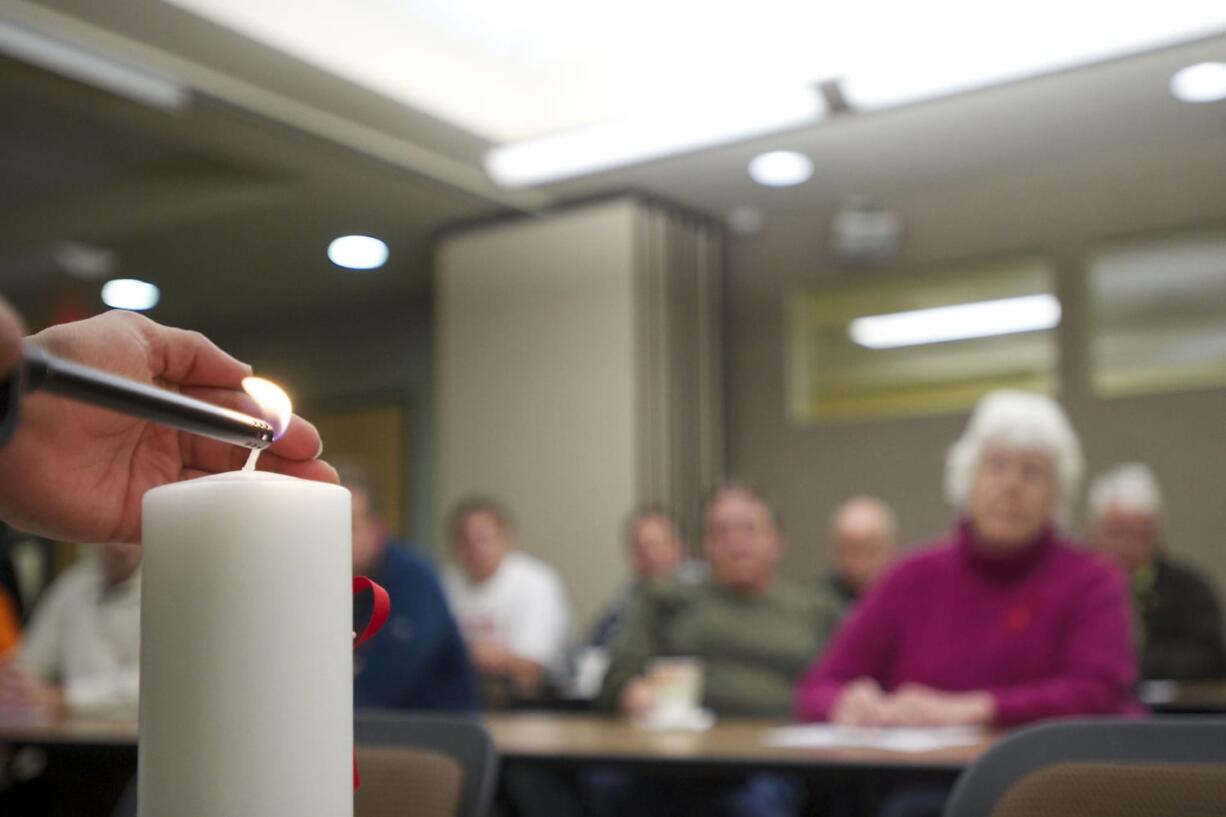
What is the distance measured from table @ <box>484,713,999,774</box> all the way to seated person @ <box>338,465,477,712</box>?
1.72 ft

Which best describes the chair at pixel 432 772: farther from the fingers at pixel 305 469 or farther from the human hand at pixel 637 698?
the human hand at pixel 637 698

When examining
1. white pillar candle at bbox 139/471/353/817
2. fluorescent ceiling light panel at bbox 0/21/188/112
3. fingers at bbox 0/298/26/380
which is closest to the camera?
fingers at bbox 0/298/26/380

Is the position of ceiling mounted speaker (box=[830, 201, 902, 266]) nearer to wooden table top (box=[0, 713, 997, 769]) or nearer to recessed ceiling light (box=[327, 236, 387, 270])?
wooden table top (box=[0, 713, 997, 769])

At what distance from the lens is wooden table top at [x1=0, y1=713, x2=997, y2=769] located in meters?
1.82

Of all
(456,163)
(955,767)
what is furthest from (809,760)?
(456,163)

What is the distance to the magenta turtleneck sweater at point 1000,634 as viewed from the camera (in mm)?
2326

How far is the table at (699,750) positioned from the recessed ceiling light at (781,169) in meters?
2.95

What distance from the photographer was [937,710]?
7.35 ft

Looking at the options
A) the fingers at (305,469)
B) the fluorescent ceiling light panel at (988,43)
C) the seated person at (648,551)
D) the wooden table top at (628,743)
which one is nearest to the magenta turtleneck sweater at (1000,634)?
the wooden table top at (628,743)

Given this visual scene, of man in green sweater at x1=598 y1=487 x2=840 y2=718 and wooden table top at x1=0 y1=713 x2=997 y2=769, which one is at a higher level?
man in green sweater at x1=598 y1=487 x2=840 y2=718

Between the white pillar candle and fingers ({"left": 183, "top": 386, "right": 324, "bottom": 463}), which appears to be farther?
fingers ({"left": 183, "top": 386, "right": 324, "bottom": 463})

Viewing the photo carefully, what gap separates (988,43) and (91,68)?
116 inches

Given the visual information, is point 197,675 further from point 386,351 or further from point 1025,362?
point 386,351

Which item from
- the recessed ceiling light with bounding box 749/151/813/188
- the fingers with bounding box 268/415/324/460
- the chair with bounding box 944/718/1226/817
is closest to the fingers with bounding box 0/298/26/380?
the fingers with bounding box 268/415/324/460
